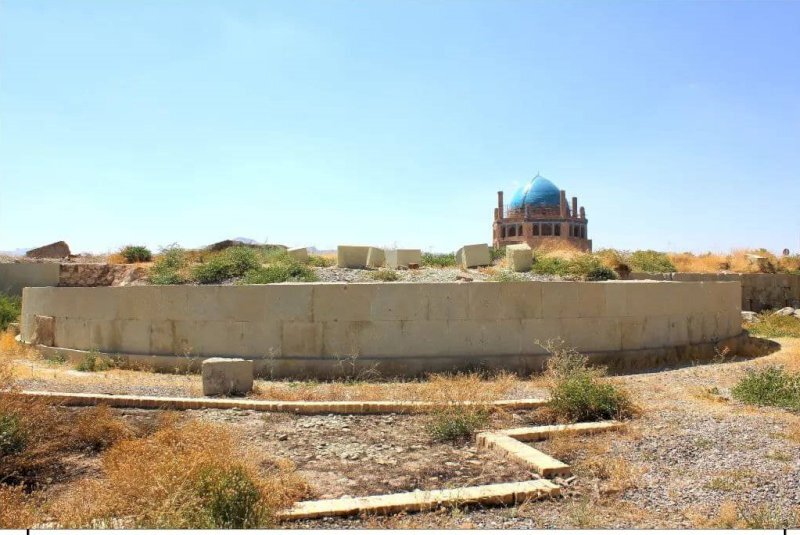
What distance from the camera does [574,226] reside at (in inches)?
2115

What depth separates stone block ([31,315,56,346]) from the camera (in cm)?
1373

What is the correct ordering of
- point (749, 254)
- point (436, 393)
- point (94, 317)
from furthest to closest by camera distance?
point (749, 254)
point (94, 317)
point (436, 393)

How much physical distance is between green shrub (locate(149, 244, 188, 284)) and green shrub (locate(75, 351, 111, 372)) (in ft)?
8.67

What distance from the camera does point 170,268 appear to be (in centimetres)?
1545

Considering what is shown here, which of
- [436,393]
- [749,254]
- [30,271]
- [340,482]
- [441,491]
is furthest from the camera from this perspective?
[749,254]

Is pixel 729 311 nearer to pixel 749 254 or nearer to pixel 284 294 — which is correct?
pixel 284 294

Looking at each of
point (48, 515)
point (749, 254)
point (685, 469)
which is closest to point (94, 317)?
point (48, 515)

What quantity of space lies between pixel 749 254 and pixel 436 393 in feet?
71.8

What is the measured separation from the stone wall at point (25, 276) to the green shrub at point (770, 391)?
2085cm

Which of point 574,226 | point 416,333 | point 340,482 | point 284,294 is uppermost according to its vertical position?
point 574,226

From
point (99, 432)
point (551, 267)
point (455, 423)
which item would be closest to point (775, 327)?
point (551, 267)

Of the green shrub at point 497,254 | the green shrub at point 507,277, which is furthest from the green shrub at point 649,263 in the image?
the green shrub at point 507,277

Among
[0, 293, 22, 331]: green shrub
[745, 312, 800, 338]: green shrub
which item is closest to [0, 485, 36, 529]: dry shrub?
[0, 293, 22, 331]: green shrub

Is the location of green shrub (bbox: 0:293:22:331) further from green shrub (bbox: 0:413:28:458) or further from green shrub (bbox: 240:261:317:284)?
green shrub (bbox: 0:413:28:458)
